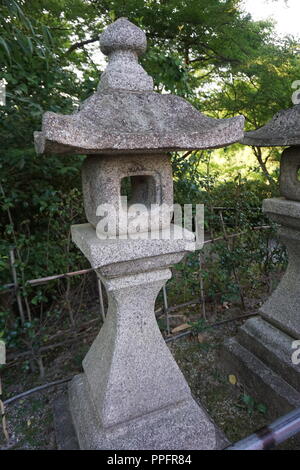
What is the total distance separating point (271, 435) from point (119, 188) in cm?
123

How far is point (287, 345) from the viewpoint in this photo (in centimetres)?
239

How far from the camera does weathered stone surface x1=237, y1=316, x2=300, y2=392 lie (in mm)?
2305

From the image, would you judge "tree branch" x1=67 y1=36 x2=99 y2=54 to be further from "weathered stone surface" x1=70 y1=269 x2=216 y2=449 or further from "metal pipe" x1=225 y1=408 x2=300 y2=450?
"metal pipe" x1=225 y1=408 x2=300 y2=450

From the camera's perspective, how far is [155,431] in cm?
181

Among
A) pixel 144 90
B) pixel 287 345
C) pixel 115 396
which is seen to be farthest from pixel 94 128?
pixel 287 345

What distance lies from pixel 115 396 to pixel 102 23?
5.12 metres

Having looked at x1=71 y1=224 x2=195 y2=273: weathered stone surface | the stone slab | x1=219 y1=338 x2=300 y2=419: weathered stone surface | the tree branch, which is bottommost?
x1=219 y1=338 x2=300 y2=419: weathered stone surface

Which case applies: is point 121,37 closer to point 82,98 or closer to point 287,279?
point 82,98

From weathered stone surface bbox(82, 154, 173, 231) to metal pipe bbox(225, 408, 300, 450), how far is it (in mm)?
1083

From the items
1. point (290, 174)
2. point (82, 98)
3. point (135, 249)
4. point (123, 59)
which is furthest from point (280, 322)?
point (82, 98)

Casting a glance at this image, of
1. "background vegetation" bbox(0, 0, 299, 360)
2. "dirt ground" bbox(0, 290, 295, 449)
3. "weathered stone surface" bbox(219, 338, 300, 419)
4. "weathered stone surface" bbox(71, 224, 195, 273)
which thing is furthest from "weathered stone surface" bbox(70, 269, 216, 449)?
"background vegetation" bbox(0, 0, 299, 360)

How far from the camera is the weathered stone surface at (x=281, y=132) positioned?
1.93m
